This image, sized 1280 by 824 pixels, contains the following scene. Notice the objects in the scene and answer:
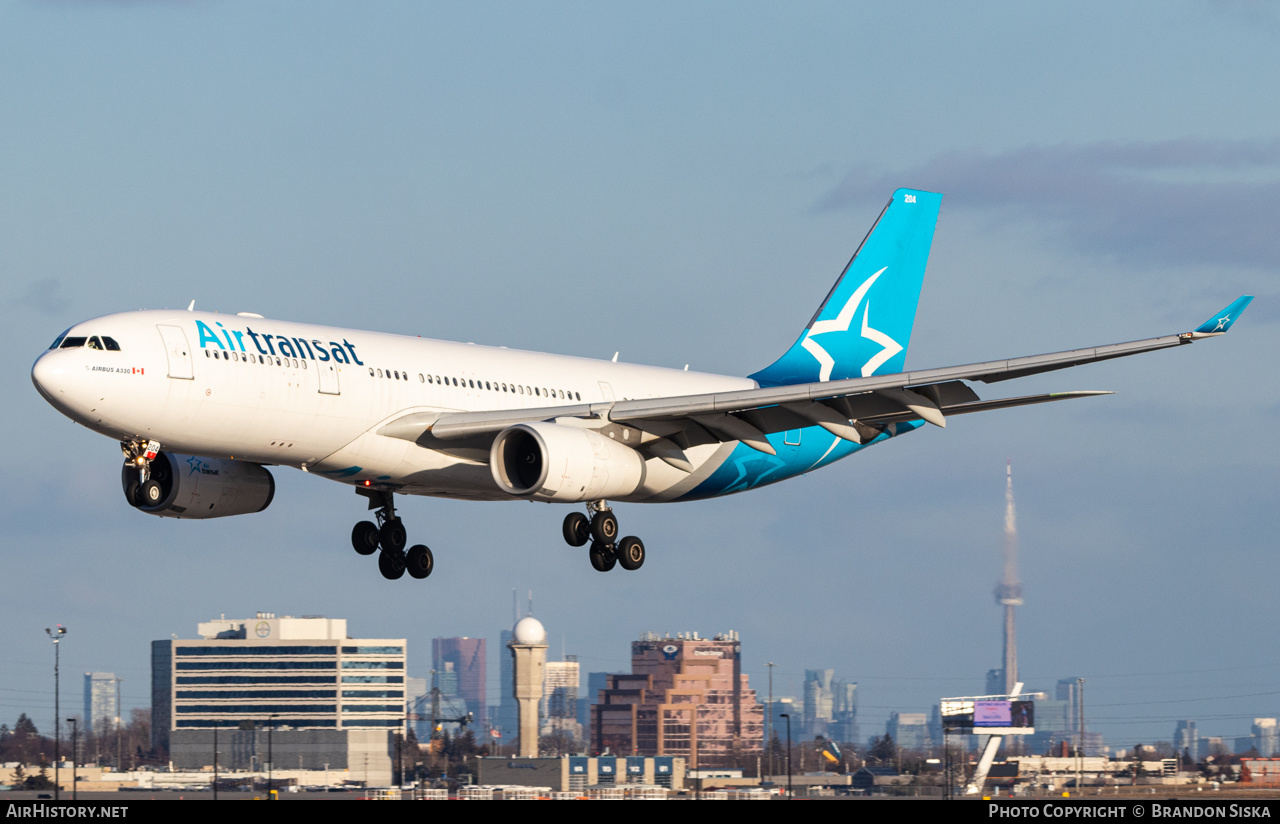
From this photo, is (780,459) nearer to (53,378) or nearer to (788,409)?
(788,409)

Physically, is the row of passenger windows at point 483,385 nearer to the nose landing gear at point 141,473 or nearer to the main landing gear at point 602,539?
the main landing gear at point 602,539

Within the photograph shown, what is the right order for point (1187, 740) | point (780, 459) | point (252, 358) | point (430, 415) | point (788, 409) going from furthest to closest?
point (1187, 740)
point (780, 459)
point (788, 409)
point (430, 415)
point (252, 358)

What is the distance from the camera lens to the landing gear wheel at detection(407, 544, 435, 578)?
47625 mm

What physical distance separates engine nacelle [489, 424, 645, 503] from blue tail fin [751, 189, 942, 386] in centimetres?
1070


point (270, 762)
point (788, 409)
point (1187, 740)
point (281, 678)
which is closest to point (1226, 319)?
point (788, 409)

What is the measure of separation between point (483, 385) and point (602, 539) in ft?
17.2

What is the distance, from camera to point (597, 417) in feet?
140

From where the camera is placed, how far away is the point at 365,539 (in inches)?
1870

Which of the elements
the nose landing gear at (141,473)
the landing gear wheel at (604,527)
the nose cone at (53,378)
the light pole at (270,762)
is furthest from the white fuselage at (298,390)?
the light pole at (270,762)

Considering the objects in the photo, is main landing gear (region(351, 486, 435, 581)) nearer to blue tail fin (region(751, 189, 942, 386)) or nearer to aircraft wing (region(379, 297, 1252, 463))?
aircraft wing (region(379, 297, 1252, 463))

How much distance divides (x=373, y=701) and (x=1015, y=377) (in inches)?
5603

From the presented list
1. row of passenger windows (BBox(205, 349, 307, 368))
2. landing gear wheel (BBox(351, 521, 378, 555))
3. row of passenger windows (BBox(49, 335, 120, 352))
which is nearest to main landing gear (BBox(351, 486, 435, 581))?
landing gear wheel (BBox(351, 521, 378, 555))

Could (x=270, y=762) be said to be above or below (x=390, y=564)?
below

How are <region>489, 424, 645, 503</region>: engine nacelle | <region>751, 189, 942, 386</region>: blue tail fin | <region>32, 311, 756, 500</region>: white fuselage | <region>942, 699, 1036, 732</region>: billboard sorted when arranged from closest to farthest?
<region>32, 311, 756, 500</region>: white fuselage < <region>489, 424, 645, 503</region>: engine nacelle < <region>751, 189, 942, 386</region>: blue tail fin < <region>942, 699, 1036, 732</region>: billboard
